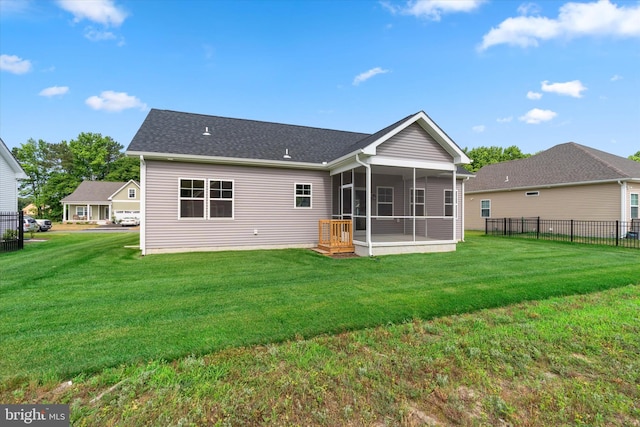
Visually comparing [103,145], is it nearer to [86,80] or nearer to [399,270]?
[86,80]

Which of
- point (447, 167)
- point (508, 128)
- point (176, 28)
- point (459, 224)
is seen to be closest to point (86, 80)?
point (176, 28)

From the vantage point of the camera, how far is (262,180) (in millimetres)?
10484

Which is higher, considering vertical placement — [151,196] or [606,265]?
[151,196]

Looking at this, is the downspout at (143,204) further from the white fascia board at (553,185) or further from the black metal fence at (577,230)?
the white fascia board at (553,185)

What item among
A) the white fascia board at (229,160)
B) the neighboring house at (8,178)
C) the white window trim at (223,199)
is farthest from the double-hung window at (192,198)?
the neighboring house at (8,178)

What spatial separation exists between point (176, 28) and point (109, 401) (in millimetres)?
15669

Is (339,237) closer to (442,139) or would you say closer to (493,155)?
(442,139)

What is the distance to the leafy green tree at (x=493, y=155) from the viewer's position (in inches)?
1542

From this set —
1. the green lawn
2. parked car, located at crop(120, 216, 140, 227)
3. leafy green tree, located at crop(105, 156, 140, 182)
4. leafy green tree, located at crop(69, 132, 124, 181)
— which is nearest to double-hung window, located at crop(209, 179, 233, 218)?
the green lawn

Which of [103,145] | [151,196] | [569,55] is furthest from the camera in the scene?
[103,145]

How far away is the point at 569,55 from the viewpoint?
490 inches

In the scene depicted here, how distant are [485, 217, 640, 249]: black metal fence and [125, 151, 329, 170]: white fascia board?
12.1 meters

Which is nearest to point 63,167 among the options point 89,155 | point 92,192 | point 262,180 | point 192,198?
point 89,155

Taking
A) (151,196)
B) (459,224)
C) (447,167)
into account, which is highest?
(447,167)
